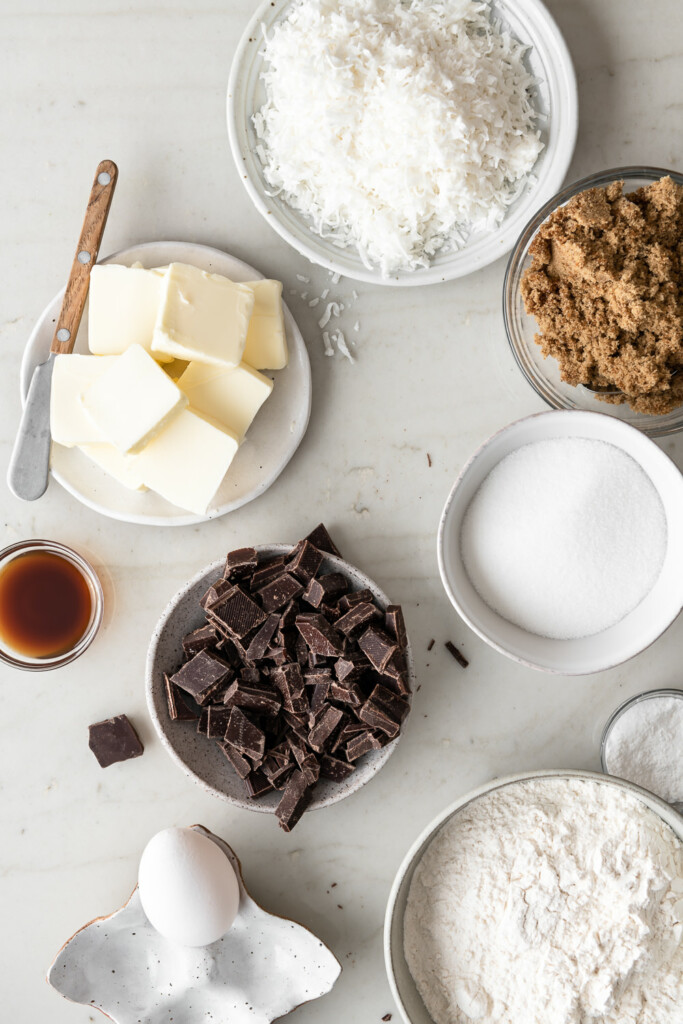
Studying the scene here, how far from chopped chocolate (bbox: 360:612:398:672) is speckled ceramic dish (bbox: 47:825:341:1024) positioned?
517 millimetres

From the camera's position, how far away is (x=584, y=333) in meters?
1.37

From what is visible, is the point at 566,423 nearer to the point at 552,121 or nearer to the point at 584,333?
the point at 584,333

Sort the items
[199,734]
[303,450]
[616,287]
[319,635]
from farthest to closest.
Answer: [303,450] → [199,734] → [319,635] → [616,287]

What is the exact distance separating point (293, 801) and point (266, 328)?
0.92 metres

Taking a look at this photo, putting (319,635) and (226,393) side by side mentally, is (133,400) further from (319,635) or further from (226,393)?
(319,635)

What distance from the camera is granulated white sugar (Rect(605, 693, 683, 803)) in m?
1.57

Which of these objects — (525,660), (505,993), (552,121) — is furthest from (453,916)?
(552,121)

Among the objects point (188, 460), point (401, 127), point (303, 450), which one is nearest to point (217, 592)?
point (188, 460)

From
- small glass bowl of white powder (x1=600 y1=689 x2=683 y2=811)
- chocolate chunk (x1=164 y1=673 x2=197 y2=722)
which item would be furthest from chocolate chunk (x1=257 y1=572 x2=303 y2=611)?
small glass bowl of white powder (x1=600 y1=689 x2=683 y2=811)

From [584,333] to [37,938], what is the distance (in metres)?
1.70

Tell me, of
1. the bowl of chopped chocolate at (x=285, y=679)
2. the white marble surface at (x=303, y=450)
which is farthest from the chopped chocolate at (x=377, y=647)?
the white marble surface at (x=303, y=450)

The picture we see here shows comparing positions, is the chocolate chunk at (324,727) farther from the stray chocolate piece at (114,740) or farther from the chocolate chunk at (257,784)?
the stray chocolate piece at (114,740)

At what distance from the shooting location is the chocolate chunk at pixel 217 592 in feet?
4.74

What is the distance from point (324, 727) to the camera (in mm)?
1450
